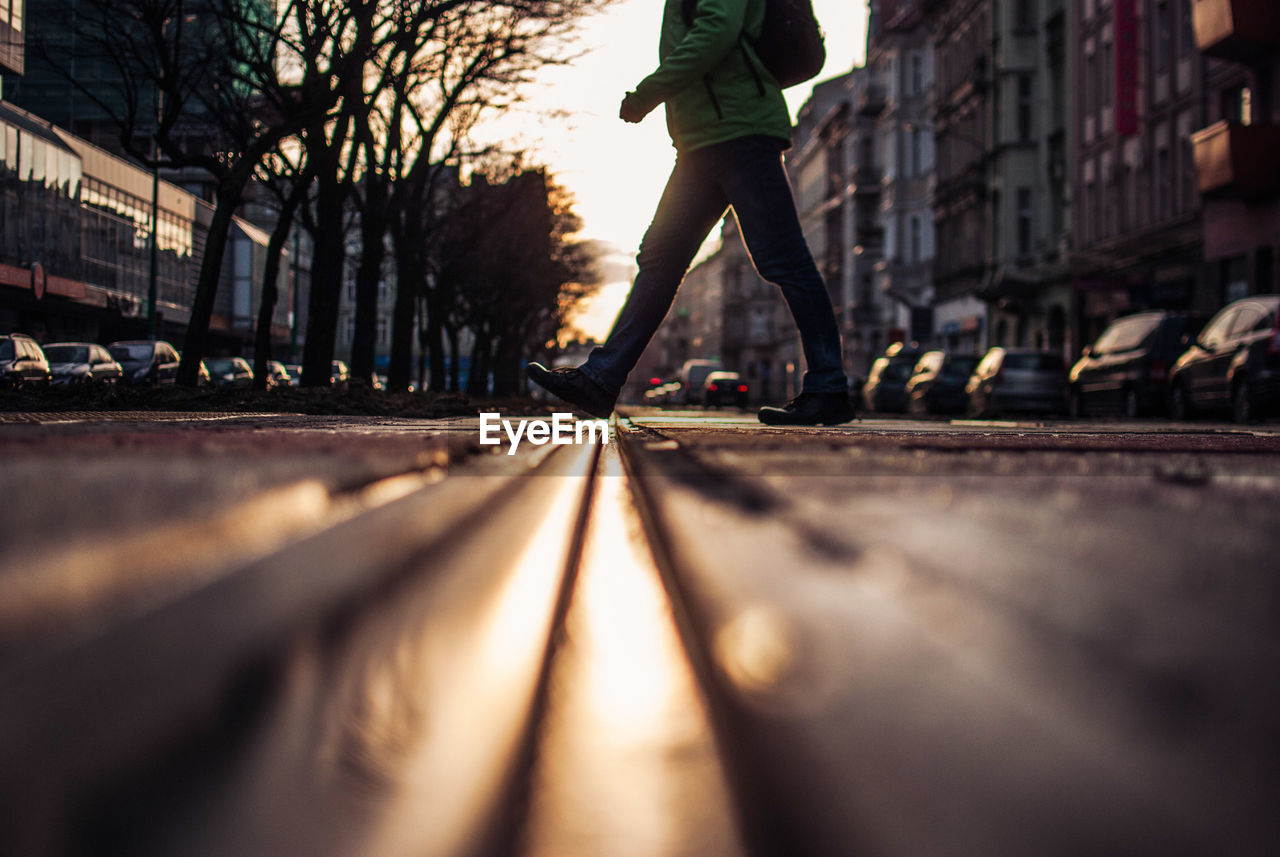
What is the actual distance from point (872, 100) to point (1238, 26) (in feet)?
129

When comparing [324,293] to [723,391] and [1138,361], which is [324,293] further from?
[723,391]

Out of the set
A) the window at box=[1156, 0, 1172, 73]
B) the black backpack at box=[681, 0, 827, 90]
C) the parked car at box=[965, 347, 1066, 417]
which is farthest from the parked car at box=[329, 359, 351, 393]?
the window at box=[1156, 0, 1172, 73]

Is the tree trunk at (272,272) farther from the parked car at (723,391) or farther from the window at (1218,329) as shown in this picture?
the parked car at (723,391)

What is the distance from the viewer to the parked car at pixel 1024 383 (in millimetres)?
24938

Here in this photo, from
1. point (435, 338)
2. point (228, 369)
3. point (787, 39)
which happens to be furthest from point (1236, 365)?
point (228, 369)

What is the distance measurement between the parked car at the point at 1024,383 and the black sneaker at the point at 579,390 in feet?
67.8

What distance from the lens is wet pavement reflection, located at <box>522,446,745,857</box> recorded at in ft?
1.21

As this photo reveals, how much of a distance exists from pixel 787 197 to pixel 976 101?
44274mm

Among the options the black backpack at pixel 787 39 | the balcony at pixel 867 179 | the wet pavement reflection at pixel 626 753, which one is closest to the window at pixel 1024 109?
the balcony at pixel 867 179

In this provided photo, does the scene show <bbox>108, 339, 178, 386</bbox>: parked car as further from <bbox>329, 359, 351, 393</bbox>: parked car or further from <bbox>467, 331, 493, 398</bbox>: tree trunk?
<bbox>467, 331, 493, 398</bbox>: tree trunk

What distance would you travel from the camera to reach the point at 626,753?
43 cm

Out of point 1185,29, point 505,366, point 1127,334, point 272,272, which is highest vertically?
point 1185,29

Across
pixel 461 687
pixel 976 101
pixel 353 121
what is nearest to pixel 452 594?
pixel 461 687

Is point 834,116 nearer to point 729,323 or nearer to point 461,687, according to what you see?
point 729,323
